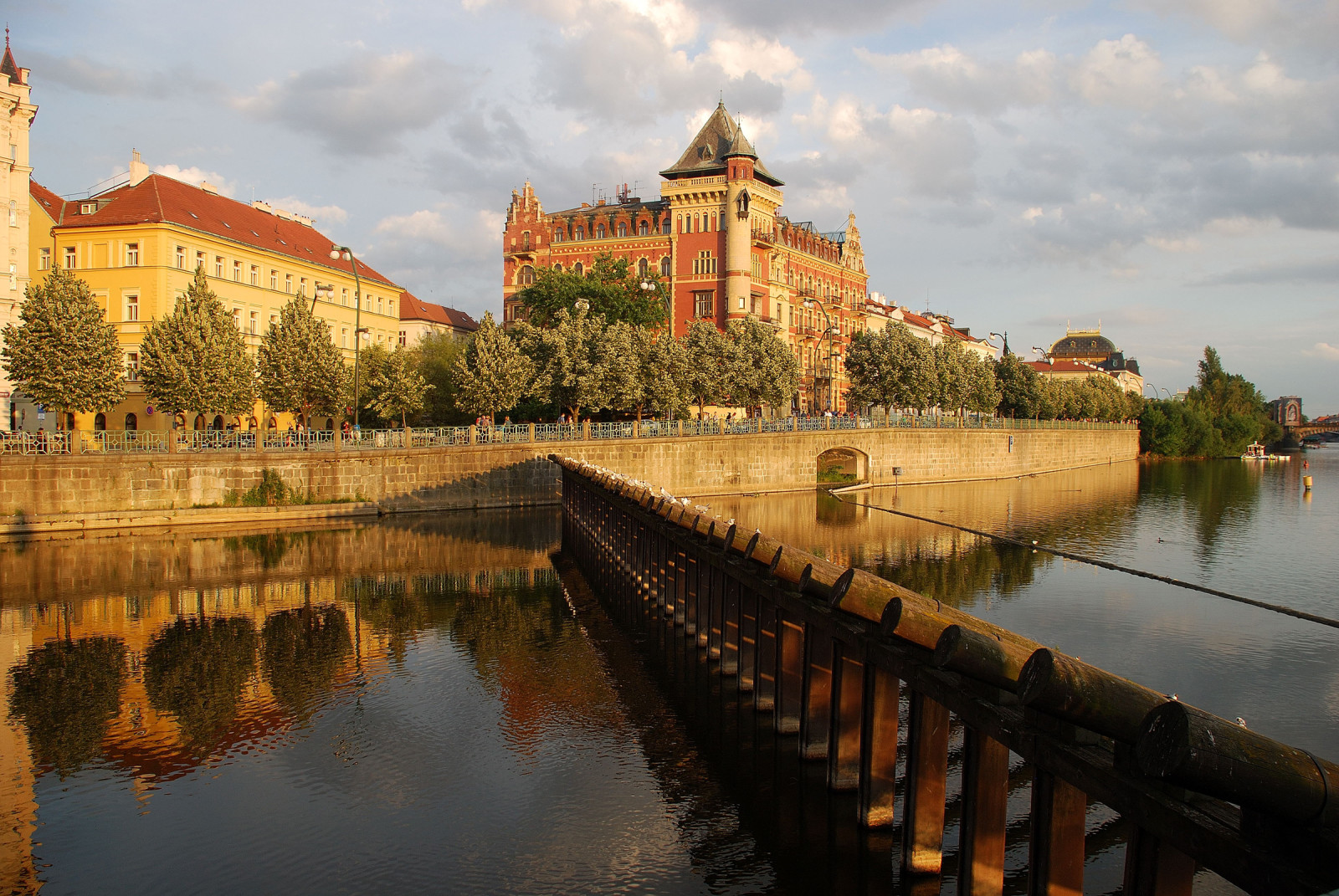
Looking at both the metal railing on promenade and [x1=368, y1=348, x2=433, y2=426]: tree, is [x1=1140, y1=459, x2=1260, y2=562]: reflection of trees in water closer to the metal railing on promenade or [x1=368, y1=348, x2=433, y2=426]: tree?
the metal railing on promenade

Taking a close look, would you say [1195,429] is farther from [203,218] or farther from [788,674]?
[788,674]

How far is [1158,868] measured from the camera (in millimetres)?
7855

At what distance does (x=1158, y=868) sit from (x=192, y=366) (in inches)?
2117

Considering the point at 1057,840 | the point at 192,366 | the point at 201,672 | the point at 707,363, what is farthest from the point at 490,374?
the point at 1057,840

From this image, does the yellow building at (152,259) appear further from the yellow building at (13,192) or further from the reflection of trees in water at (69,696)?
the reflection of trees in water at (69,696)

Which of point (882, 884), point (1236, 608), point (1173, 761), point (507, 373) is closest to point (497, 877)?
point (882, 884)

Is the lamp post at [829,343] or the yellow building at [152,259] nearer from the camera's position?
the yellow building at [152,259]

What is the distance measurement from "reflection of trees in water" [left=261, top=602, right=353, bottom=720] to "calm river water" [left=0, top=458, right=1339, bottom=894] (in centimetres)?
11

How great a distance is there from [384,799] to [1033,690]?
11457 millimetres

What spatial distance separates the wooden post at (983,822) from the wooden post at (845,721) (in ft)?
10.5

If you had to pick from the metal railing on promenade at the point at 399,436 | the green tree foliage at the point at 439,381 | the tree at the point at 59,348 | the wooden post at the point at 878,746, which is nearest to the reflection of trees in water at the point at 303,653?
the wooden post at the point at 878,746

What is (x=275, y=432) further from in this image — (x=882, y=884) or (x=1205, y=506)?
(x=1205, y=506)

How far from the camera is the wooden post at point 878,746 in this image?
13055 mm

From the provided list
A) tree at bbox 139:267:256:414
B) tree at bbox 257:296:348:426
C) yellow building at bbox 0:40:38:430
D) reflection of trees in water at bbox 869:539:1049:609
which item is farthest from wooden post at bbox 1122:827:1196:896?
yellow building at bbox 0:40:38:430
